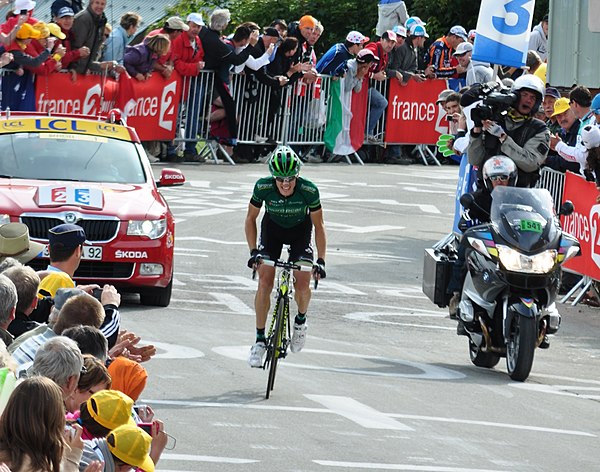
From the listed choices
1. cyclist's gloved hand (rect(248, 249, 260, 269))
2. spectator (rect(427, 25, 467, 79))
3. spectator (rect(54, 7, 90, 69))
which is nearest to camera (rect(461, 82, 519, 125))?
cyclist's gloved hand (rect(248, 249, 260, 269))

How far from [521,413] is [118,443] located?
5768 millimetres

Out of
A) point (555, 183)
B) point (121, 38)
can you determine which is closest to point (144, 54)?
point (121, 38)

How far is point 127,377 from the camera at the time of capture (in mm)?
8039

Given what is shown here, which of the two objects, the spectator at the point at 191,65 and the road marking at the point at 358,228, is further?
the spectator at the point at 191,65

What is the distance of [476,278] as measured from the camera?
14.2 metres

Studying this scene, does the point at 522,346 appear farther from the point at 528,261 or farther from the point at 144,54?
the point at 144,54

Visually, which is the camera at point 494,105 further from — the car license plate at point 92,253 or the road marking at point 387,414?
the road marking at point 387,414

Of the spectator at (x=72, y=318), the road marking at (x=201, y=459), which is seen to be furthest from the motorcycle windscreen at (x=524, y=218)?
the spectator at (x=72, y=318)

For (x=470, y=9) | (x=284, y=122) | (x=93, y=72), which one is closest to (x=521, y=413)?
(x=93, y=72)

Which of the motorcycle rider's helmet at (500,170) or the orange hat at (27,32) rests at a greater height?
the orange hat at (27,32)

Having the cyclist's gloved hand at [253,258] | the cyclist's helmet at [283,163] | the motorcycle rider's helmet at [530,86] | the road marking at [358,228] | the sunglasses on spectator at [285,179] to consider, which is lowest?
the road marking at [358,228]

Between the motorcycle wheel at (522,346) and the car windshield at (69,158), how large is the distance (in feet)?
16.4

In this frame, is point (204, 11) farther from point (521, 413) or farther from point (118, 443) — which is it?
point (118, 443)

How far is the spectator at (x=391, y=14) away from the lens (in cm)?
3225
